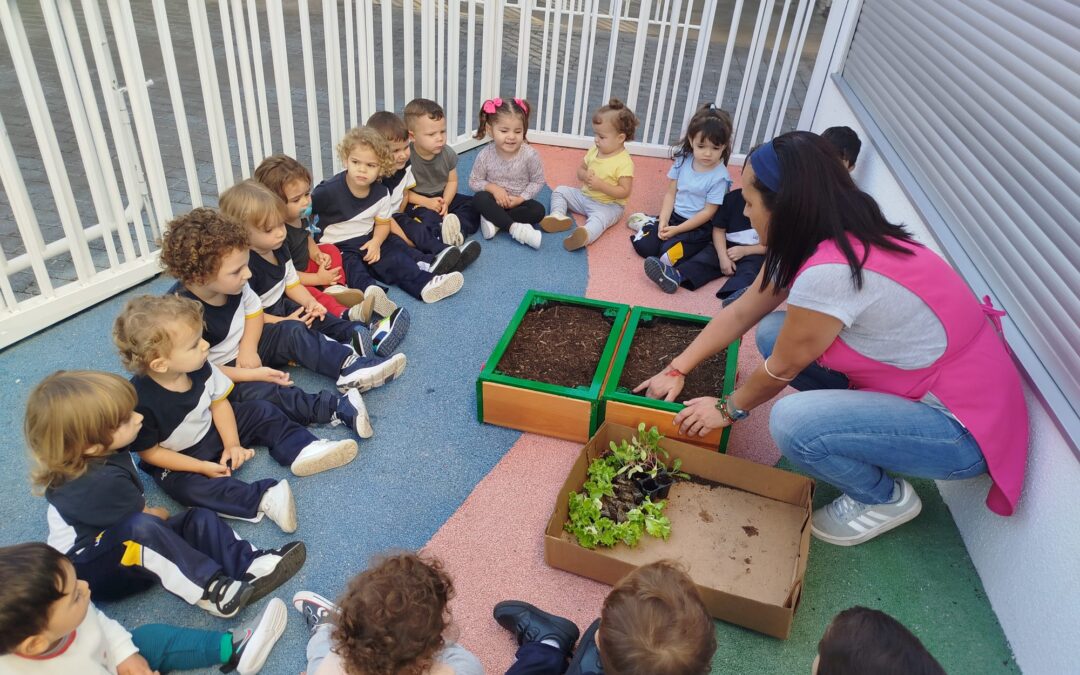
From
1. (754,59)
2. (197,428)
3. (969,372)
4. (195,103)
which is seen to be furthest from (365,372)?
(195,103)

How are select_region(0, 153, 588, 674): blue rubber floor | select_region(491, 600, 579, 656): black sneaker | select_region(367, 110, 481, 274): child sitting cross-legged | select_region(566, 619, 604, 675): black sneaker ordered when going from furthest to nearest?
select_region(367, 110, 481, 274): child sitting cross-legged
select_region(0, 153, 588, 674): blue rubber floor
select_region(491, 600, 579, 656): black sneaker
select_region(566, 619, 604, 675): black sneaker

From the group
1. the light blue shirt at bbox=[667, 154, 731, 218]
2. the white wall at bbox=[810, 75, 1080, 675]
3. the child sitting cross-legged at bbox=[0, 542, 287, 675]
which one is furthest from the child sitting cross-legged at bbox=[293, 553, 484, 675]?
the light blue shirt at bbox=[667, 154, 731, 218]

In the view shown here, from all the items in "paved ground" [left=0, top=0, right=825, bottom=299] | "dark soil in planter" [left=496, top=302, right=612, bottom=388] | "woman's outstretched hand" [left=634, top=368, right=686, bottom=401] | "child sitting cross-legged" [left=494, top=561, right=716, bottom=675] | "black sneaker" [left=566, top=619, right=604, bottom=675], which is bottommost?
"paved ground" [left=0, top=0, right=825, bottom=299]

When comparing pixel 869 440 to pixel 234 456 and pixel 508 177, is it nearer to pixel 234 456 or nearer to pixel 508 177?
pixel 234 456

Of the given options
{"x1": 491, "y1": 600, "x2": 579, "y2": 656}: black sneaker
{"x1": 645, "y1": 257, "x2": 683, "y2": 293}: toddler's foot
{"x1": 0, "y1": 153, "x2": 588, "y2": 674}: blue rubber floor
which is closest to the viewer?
{"x1": 491, "y1": 600, "x2": 579, "y2": 656}: black sneaker

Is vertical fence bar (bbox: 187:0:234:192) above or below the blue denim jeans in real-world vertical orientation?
above

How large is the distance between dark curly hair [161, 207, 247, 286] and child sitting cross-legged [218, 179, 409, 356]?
0.57ft

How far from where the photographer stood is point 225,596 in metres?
2.26

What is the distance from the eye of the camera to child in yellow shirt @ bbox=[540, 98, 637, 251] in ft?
15.1

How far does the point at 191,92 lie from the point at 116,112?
420 centimetres

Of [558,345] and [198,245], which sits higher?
[198,245]

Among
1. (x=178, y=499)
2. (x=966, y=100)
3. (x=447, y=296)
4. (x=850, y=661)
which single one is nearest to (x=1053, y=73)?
(x=966, y=100)

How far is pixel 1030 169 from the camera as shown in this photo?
2.66m

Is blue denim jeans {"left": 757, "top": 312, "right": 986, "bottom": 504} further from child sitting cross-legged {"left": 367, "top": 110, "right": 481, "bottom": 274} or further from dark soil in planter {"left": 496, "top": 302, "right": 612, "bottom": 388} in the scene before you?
child sitting cross-legged {"left": 367, "top": 110, "right": 481, "bottom": 274}
